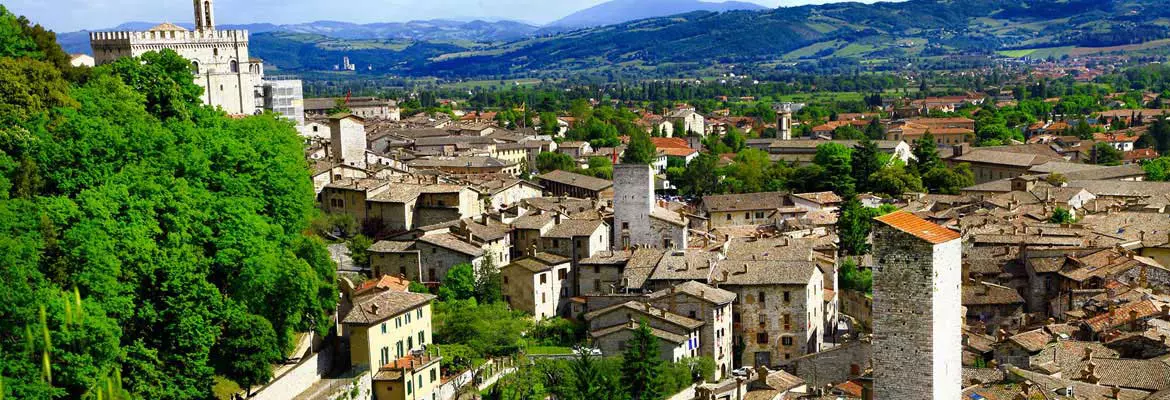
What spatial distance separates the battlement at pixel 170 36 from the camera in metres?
47.4

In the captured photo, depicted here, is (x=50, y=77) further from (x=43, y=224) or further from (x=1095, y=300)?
(x=1095, y=300)

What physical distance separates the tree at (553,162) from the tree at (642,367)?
34792mm

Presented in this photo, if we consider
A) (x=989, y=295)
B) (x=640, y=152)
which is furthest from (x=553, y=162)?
(x=989, y=295)

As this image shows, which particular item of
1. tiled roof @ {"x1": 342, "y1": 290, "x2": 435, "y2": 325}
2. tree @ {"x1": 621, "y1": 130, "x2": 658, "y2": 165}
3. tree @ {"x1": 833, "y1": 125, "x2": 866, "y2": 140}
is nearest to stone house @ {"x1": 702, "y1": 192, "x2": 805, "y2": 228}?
tree @ {"x1": 621, "y1": 130, "x2": 658, "y2": 165}

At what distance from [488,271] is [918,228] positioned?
67.4 feet

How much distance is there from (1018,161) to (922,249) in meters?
56.0

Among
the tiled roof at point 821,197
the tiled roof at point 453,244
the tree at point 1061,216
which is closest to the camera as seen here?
the tiled roof at point 453,244

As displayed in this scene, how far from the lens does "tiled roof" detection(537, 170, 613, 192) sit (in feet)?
185

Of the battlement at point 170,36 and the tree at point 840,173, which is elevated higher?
the battlement at point 170,36

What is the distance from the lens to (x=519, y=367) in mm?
32906

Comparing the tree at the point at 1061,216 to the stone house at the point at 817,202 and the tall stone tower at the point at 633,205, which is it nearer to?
the stone house at the point at 817,202

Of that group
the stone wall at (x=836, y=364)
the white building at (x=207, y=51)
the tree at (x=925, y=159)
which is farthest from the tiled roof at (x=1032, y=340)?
the tree at (x=925, y=159)

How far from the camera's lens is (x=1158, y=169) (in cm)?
6956

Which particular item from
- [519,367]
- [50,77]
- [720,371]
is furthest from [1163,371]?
[50,77]
